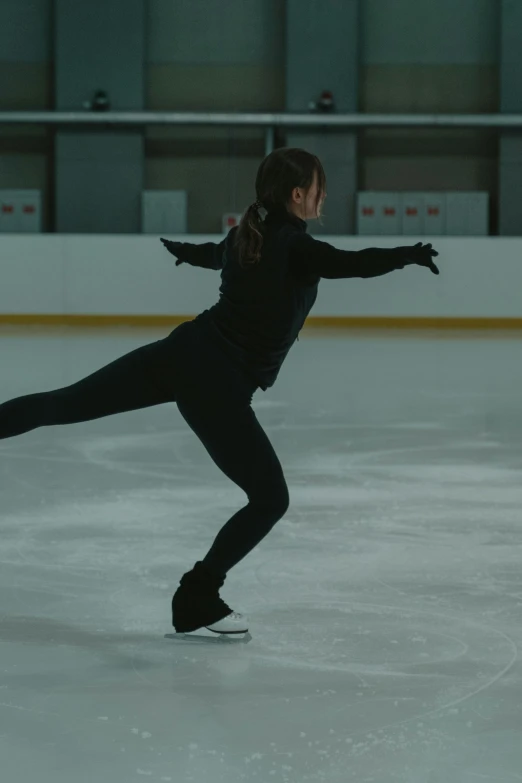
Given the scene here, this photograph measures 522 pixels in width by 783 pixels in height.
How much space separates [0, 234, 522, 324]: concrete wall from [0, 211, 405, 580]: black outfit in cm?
1184

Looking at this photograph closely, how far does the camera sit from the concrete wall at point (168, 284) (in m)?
14.4

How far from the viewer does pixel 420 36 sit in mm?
18125

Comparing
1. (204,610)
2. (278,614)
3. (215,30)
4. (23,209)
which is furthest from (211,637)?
(215,30)

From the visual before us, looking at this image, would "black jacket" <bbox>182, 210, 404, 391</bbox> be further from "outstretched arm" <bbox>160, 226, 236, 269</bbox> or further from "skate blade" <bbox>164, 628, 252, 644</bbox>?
"skate blade" <bbox>164, 628, 252, 644</bbox>

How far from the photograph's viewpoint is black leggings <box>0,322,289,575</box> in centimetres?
250

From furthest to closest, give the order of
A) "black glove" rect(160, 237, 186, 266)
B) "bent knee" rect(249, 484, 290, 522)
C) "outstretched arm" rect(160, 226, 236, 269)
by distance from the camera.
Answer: "black glove" rect(160, 237, 186, 266) → "outstretched arm" rect(160, 226, 236, 269) → "bent knee" rect(249, 484, 290, 522)

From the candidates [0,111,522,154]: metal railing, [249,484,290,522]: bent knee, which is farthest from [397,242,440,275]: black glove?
[0,111,522,154]: metal railing

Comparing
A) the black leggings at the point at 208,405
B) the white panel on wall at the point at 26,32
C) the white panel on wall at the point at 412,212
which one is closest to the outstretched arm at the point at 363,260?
the black leggings at the point at 208,405

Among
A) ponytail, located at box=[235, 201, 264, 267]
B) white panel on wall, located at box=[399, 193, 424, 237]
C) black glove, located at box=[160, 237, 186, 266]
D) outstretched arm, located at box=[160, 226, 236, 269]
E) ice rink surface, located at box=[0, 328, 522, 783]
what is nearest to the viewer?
ice rink surface, located at box=[0, 328, 522, 783]

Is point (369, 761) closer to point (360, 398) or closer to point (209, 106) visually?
point (360, 398)

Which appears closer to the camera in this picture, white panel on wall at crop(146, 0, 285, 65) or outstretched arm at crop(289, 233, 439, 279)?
outstretched arm at crop(289, 233, 439, 279)

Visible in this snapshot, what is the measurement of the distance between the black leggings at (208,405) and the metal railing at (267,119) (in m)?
15.0

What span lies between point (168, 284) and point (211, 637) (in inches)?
473

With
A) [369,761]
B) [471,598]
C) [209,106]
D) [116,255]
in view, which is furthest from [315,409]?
[209,106]
